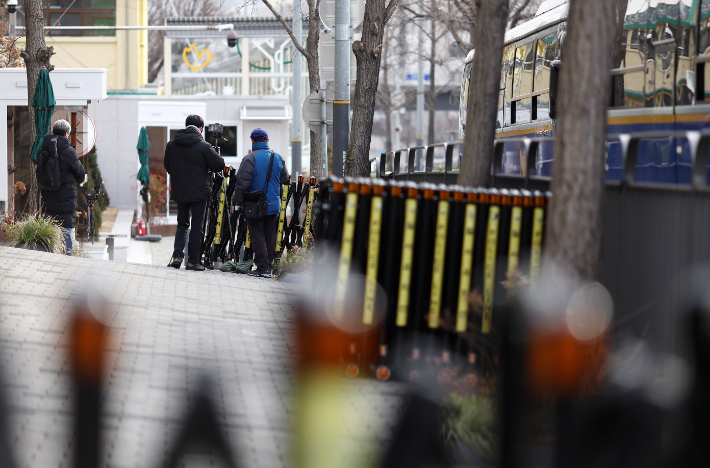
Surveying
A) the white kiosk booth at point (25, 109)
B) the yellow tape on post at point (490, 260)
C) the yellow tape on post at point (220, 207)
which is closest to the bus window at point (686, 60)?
the yellow tape on post at point (490, 260)

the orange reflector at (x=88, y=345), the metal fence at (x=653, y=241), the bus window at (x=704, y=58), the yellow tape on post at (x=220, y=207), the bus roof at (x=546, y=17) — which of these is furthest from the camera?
the yellow tape on post at (x=220, y=207)

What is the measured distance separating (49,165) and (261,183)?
10.2 feet

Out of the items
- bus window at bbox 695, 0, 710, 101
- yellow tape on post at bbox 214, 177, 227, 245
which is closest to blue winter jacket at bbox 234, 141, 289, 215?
yellow tape on post at bbox 214, 177, 227, 245

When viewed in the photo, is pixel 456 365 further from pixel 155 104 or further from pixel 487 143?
pixel 155 104

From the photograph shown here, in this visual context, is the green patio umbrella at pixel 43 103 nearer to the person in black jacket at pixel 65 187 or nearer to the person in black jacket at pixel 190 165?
the person in black jacket at pixel 65 187

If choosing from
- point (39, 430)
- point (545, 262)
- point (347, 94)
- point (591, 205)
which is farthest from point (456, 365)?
point (347, 94)

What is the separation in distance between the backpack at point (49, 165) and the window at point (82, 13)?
76.7ft

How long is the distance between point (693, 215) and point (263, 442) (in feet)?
7.94

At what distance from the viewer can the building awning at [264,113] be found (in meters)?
31.4

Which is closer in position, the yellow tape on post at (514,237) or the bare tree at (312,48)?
the yellow tape on post at (514,237)

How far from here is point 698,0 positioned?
24.6 ft

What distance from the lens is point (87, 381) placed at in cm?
230

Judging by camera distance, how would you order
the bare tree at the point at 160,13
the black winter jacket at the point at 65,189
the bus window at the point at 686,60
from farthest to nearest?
the bare tree at the point at 160,13 → the black winter jacket at the point at 65,189 → the bus window at the point at 686,60

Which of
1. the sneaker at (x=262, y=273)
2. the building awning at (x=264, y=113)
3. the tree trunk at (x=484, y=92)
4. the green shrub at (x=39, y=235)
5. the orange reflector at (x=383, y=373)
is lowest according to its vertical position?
the sneaker at (x=262, y=273)
